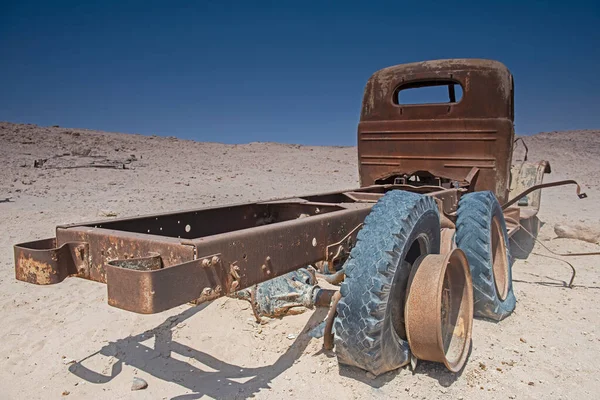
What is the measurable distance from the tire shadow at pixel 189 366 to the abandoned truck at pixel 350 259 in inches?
22.4

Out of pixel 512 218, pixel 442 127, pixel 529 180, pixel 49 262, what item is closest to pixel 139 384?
pixel 49 262

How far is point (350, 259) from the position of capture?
8.52 ft

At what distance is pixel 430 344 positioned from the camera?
2689 millimetres

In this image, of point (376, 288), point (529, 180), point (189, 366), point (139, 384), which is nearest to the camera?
point (376, 288)

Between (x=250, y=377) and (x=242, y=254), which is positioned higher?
(x=242, y=254)

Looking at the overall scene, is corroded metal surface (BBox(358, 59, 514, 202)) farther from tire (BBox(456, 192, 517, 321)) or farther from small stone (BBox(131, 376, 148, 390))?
small stone (BBox(131, 376, 148, 390))

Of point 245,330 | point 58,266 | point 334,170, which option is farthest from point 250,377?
point 334,170

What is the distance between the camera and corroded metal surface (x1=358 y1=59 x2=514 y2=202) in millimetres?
5125

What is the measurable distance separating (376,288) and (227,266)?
2.57 feet

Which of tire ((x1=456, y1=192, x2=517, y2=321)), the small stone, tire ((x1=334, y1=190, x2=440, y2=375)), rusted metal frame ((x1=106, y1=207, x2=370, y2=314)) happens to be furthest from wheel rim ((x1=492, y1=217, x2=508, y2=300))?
the small stone

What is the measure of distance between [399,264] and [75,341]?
2688 millimetres

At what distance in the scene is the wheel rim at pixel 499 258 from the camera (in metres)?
4.14

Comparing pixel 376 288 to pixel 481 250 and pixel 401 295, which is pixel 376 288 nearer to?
pixel 401 295

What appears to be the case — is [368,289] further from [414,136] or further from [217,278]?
[414,136]
